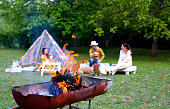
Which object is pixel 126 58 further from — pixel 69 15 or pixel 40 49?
pixel 69 15

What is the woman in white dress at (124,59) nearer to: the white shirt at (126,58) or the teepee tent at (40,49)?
the white shirt at (126,58)

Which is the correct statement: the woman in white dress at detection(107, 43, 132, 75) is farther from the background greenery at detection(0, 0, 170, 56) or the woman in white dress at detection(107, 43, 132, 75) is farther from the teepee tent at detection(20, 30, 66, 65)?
the background greenery at detection(0, 0, 170, 56)

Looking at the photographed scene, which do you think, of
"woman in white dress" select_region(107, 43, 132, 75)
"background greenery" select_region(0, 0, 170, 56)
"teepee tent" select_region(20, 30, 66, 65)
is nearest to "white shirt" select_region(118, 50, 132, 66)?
"woman in white dress" select_region(107, 43, 132, 75)

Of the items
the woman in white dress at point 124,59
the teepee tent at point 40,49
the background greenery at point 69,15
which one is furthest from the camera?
the background greenery at point 69,15

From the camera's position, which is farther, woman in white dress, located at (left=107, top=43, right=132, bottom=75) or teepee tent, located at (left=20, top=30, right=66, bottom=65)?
teepee tent, located at (left=20, top=30, right=66, bottom=65)

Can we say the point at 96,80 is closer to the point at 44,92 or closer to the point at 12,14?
the point at 44,92

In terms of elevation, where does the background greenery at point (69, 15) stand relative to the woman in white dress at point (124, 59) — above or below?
above

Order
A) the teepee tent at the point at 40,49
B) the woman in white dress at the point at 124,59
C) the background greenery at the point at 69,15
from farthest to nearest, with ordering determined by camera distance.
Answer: the background greenery at the point at 69,15, the teepee tent at the point at 40,49, the woman in white dress at the point at 124,59

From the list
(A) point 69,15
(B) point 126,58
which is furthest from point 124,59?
(A) point 69,15

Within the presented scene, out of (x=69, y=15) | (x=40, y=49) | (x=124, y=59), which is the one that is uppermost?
(x=69, y=15)

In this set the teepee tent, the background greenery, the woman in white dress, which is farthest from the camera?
the background greenery

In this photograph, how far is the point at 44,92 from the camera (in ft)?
12.8

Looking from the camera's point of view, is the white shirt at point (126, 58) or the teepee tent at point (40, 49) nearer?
the white shirt at point (126, 58)

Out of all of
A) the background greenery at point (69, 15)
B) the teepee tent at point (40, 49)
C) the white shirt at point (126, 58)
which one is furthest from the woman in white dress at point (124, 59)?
the background greenery at point (69, 15)
